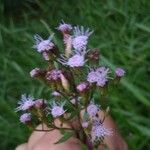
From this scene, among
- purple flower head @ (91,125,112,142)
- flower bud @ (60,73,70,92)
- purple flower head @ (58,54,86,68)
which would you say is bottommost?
purple flower head @ (91,125,112,142)

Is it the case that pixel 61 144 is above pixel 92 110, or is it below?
below

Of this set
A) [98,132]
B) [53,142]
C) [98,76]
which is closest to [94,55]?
[98,76]

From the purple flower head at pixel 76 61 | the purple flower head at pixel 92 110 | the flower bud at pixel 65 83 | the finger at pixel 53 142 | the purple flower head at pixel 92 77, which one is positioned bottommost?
the finger at pixel 53 142

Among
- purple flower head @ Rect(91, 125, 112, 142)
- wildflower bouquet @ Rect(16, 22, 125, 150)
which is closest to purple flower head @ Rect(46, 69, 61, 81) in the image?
wildflower bouquet @ Rect(16, 22, 125, 150)

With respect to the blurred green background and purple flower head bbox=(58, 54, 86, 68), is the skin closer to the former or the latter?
purple flower head bbox=(58, 54, 86, 68)

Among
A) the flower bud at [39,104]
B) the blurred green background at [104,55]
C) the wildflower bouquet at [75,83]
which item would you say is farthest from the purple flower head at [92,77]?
the blurred green background at [104,55]

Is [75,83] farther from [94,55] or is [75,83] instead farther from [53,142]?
[53,142]

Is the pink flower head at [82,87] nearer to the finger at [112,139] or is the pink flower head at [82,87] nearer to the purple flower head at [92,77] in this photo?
the purple flower head at [92,77]
